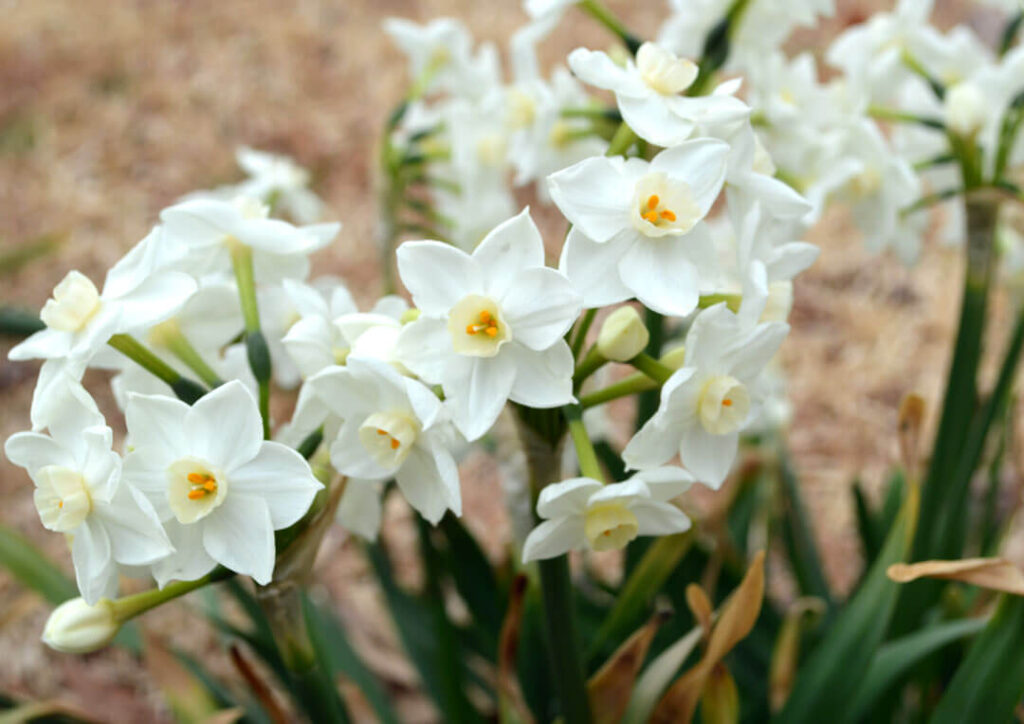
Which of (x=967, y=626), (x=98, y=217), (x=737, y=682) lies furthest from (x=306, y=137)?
(x=967, y=626)

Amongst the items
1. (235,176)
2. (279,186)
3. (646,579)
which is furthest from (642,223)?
(235,176)

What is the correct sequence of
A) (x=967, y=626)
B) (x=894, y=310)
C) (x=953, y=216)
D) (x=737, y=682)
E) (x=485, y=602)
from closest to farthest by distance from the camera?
1. (x=967, y=626)
2. (x=485, y=602)
3. (x=737, y=682)
4. (x=953, y=216)
5. (x=894, y=310)

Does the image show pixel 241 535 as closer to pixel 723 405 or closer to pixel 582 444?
pixel 582 444

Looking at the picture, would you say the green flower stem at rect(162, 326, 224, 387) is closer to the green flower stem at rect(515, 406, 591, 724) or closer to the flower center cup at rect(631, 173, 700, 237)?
the green flower stem at rect(515, 406, 591, 724)

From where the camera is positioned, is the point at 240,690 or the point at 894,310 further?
the point at 894,310

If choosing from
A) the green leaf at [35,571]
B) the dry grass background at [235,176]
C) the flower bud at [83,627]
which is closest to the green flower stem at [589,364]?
the flower bud at [83,627]

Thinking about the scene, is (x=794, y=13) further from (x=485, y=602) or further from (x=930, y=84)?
(x=485, y=602)

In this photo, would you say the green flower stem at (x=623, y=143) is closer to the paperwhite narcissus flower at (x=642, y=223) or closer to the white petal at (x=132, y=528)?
the paperwhite narcissus flower at (x=642, y=223)
